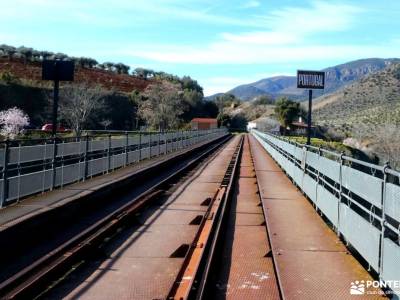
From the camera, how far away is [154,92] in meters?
109

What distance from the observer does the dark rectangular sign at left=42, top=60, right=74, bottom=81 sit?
2242cm

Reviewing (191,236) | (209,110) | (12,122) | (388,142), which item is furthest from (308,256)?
(209,110)

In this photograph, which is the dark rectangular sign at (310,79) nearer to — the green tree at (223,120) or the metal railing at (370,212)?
the metal railing at (370,212)

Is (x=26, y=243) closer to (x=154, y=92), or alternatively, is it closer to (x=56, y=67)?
(x=56, y=67)

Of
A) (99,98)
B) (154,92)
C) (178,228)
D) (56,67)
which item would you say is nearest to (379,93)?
(154,92)

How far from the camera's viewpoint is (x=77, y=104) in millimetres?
90938

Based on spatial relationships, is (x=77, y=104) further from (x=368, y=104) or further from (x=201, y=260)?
(x=368, y=104)

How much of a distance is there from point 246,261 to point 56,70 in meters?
17.0

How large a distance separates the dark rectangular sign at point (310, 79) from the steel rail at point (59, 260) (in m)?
21.6

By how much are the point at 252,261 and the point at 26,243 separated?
11.8 ft

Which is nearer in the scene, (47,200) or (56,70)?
(47,200)

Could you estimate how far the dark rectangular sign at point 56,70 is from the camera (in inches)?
883

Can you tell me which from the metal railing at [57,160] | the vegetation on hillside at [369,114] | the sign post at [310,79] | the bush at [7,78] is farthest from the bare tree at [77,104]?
the metal railing at [57,160]

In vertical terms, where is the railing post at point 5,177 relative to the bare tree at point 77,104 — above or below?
below
